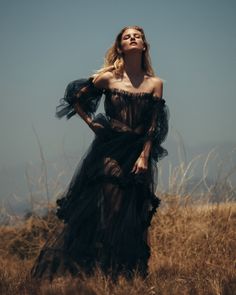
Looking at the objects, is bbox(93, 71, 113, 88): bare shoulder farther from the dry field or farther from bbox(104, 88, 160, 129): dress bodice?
the dry field

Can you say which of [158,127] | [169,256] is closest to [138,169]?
[158,127]

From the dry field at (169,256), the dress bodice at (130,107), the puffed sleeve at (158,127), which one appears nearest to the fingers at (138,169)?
the puffed sleeve at (158,127)

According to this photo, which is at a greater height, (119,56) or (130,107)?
(119,56)

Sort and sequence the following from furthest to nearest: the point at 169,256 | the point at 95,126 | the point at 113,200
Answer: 1. the point at 169,256
2. the point at 95,126
3. the point at 113,200

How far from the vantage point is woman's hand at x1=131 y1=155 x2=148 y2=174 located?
461 cm

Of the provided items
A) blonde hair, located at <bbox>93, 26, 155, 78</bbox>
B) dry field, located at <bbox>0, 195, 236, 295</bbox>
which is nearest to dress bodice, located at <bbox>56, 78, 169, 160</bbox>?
blonde hair, located at <bbox>93, 26, 155, 78</bbox>

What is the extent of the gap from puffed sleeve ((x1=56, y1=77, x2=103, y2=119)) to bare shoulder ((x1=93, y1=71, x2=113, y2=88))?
0.08 m

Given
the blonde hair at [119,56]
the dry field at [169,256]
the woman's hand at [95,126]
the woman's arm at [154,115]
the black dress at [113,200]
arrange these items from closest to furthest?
1. the dry field at [169,256]
2. the black dress at [113,200]
3. the woman's arm at [154,115]
4. the woman's hand at [95,126]
5. the blonde hair at [119,56]

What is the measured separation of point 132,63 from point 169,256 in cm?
254

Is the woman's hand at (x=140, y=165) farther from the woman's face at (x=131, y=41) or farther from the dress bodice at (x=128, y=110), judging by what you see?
the woman's face at (x=131, y=41)

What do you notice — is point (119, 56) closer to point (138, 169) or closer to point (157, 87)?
point (157, 87)

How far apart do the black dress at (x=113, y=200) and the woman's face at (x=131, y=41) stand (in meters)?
0.45

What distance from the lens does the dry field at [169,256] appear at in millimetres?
4230

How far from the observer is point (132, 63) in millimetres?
4938
